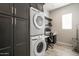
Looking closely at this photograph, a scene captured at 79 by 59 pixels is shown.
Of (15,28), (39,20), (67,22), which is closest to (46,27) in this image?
(39,20)

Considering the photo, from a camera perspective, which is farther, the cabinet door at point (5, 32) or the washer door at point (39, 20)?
the washer door at point (39, 20)

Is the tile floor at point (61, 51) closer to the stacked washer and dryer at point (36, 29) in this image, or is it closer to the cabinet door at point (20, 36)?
the stacked washer and dryer at point (36, 29)

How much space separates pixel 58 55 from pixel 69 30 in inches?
14.2

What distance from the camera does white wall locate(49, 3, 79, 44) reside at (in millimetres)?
991

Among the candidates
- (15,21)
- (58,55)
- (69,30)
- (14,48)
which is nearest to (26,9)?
(15,21)

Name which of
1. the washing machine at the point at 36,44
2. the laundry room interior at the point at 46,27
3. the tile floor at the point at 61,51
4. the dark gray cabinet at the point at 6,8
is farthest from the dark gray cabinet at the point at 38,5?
the tile floor at the point at 61,51

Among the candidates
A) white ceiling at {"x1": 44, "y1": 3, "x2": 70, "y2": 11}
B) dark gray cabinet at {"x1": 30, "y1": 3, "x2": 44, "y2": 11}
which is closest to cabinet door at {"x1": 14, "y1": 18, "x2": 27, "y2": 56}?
dark gray cabinet at {"x1": 30, "y1": 3, "x2": 44, "y2": 11}

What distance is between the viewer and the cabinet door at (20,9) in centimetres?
92

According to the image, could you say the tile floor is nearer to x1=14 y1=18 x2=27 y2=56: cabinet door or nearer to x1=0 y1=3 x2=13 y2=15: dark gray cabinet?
x1=14 y1=18 x2=27 y2=56: cabinet door

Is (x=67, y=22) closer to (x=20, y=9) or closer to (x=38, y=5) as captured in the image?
(x=38, y=5)

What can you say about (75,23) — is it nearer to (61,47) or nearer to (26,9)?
(61,47)

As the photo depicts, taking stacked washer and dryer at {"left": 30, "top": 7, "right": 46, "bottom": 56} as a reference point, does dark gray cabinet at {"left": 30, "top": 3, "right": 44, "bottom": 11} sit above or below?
above

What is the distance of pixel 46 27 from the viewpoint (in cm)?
106

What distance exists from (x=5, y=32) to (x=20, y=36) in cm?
20
